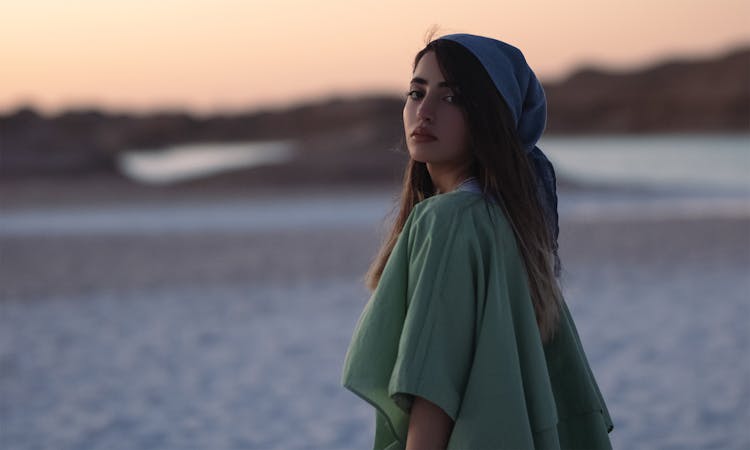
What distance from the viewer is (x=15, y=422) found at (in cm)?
505

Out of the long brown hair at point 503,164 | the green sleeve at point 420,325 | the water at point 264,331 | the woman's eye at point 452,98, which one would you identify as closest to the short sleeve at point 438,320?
the green sleeve at point 420,325

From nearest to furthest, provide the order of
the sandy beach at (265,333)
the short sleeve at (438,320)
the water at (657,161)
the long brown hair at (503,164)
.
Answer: the short sleeve at (438,320) → the long brown hair at (503,164) → the sandy beach at (265,333) → the water at (657,161)

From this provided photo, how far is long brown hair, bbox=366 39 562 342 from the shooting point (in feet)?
5.77

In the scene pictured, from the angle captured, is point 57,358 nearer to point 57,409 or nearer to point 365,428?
point 57,409

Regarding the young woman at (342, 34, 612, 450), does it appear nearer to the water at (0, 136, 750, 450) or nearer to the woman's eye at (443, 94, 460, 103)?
the woman's eye at (443, 94, 460, 103)

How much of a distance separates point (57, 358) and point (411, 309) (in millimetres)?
5172

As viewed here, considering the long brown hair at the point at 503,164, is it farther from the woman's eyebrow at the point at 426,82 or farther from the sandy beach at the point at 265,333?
the sandy beach at the point at 265,333

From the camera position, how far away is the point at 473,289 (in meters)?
1.69

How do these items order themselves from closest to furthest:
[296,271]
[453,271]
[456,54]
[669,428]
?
[453,271]
[456,54]
[669,428]
[296,271]

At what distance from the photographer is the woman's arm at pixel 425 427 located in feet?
5.49

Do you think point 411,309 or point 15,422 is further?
point 15,422

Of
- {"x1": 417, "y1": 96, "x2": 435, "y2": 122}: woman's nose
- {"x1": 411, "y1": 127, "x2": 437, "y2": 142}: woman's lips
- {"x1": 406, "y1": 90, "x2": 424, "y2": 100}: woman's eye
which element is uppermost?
{"x1": 406, "y1": 90, "x2": 424, "y2": 100}: woman's eye

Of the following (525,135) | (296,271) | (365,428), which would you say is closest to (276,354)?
(365,428)

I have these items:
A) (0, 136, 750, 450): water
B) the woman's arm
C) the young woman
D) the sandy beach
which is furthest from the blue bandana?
(0, 136, 750, 450): water
